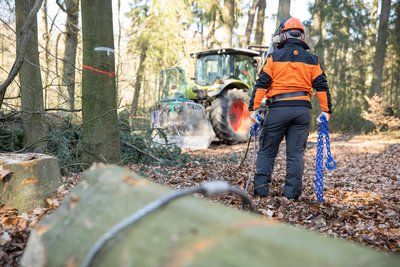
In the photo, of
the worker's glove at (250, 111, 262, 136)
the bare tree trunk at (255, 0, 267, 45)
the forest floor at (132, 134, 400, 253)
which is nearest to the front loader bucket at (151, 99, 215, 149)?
the forest floor at (132, 134, 400, 253)

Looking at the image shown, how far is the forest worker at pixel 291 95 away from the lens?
470 cm

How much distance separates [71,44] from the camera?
33.4ft

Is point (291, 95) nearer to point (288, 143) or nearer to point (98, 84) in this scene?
point (288, 143)

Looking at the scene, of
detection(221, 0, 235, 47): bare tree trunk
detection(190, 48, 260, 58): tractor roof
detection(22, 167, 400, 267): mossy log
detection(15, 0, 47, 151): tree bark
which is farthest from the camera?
detection(221, 0, 235, 47): bare tree trunk

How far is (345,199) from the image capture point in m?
4.95

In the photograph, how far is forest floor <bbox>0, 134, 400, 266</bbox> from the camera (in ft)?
10.8

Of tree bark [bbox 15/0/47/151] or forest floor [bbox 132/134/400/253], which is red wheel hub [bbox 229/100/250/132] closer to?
forest floor [bbox 132/134/400/253]

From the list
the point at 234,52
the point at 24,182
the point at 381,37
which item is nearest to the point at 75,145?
the point at 24,182

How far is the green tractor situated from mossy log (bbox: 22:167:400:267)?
31.0 feet

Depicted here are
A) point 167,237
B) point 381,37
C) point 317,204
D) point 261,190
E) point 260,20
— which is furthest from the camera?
point 260,20

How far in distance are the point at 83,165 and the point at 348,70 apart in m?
22.6

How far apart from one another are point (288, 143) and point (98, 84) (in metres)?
2.47

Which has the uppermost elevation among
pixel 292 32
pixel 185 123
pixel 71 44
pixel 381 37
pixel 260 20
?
pixel 260 20

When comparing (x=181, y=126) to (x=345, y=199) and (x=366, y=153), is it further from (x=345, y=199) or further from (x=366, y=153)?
(x=345, y=199)
